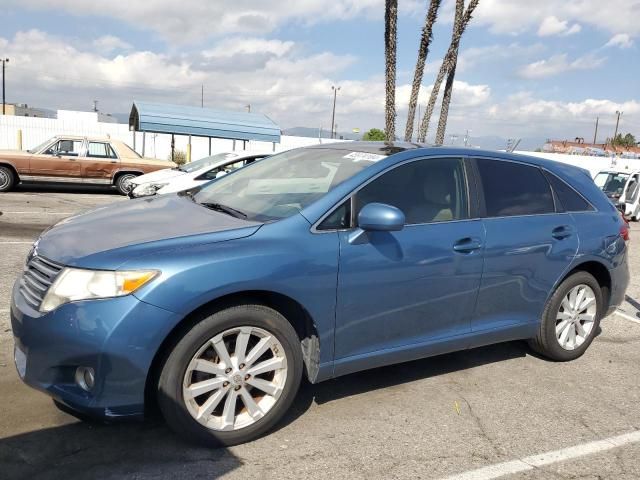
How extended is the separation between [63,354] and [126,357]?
31 cm

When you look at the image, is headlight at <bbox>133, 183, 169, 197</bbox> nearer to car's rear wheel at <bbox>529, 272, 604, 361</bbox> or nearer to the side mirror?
car's rear wheel at <bbox>529, 272, 604, 361</bbox>

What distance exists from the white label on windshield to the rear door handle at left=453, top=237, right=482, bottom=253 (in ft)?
2.47

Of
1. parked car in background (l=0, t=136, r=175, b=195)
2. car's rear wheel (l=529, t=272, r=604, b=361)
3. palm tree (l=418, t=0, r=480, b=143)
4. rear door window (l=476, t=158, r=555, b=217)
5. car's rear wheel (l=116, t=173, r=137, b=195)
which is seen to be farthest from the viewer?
palm tree (l=418, t=0, r=480, b=143)

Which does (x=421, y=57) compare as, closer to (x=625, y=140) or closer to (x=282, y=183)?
(x=282, y=183)

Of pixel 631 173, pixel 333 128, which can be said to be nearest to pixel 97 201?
pixel 631 173

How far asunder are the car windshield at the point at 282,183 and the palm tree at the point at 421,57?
15.7 meters

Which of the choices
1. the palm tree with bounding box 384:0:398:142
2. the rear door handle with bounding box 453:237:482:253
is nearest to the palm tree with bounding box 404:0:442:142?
the palm tree with bounding box 384:0:398:142

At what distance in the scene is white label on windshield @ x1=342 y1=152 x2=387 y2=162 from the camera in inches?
149

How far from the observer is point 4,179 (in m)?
14.1

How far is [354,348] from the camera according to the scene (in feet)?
11.3

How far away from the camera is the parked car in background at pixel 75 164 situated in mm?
14297

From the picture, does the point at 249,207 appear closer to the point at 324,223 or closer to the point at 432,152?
the point at 324,223

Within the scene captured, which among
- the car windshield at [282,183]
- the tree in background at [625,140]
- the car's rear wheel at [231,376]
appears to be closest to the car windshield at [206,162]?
the car windshield at [282,183]

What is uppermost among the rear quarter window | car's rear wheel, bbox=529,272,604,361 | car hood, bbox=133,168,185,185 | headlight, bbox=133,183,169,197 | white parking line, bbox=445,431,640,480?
the rear quarter window
